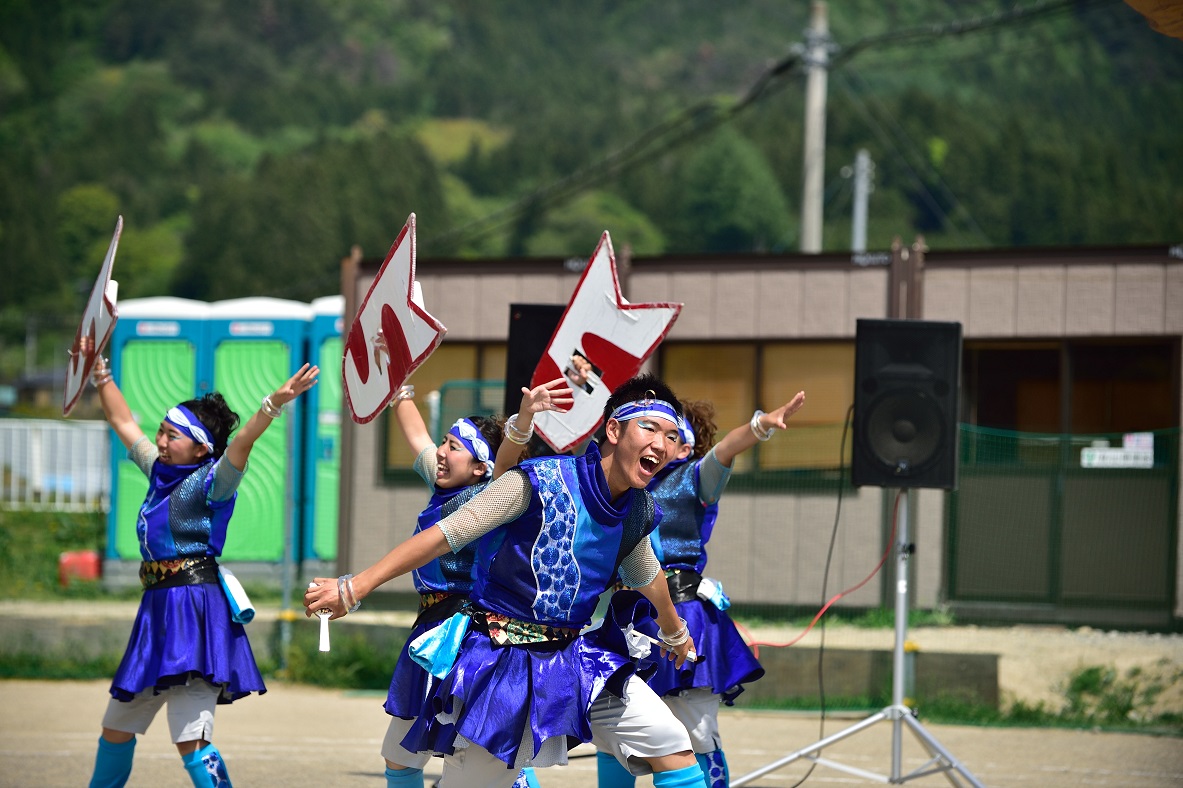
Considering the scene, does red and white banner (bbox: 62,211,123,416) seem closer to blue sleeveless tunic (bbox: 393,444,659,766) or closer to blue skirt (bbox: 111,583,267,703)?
blue skirt (bbox: 111,583,267,703)

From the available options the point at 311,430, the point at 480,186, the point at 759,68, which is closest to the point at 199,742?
the point at 311,430

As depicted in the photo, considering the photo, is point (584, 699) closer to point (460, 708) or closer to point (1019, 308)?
point (460, 708)

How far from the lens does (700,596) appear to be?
19.4ft

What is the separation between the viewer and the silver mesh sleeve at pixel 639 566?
4578mm

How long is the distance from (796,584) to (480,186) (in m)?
96.6

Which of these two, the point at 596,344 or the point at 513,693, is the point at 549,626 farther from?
the point at 596,344

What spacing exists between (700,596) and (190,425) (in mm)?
2163

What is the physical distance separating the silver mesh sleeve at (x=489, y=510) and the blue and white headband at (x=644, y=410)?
0.37 metres

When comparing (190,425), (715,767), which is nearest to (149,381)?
(190,425)

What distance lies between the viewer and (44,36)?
387ft

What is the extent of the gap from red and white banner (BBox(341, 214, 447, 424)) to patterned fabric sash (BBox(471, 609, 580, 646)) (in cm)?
88

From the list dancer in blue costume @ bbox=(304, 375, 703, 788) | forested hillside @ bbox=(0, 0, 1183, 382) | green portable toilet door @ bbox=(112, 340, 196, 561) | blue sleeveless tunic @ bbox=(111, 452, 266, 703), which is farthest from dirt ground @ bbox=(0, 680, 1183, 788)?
forested hillside @ bbox=(0, 0, 1183, 382)

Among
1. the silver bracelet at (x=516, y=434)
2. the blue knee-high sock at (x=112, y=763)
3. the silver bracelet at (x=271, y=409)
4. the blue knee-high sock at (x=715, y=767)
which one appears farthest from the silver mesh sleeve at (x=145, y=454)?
the blue knee-high sock at (x=715, y=767)

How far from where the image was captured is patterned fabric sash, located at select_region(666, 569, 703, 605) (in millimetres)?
5852
